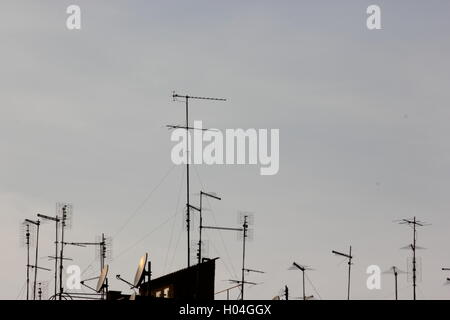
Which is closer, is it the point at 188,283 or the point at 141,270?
the point at 141,270

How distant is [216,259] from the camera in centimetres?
7069

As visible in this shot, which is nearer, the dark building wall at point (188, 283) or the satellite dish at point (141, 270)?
the satellite dish at point (141, 270)

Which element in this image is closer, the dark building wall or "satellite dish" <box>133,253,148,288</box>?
"satellite dish" <box>133,253,148,288</box>
